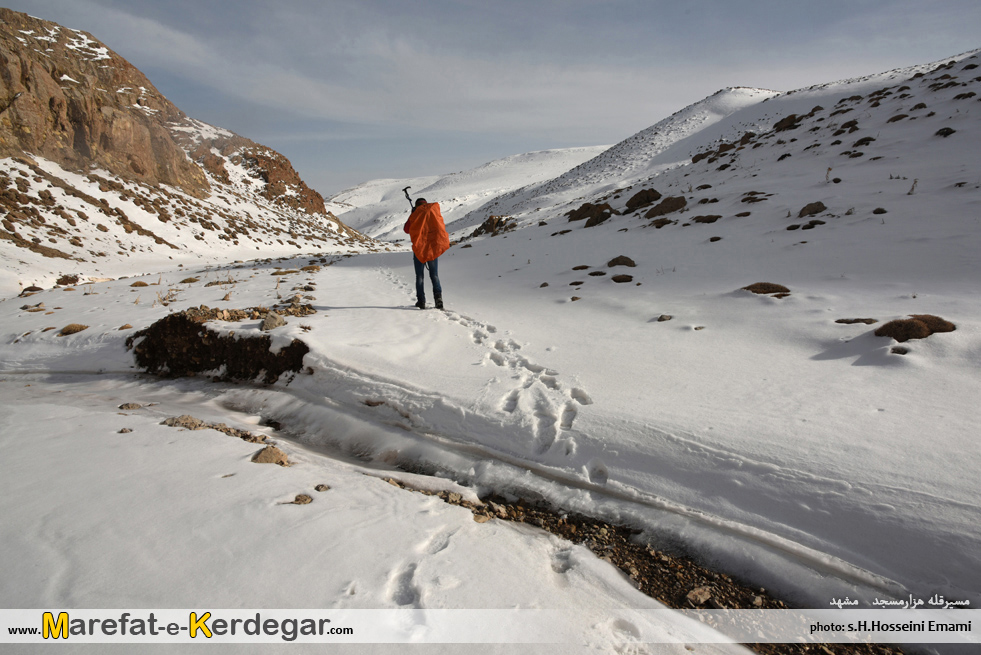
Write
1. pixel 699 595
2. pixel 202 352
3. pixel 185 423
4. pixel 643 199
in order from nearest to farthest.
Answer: pixel 699 595
pixel 185 423
pixel 202 352
pixel 643 199

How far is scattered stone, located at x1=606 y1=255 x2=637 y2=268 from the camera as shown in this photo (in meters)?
7.68

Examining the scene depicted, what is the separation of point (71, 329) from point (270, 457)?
4926 mm

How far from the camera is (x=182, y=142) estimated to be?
27406 millimetres

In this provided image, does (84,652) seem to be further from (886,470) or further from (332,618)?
(886,470)

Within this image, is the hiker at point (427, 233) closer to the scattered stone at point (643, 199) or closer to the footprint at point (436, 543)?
the footprint at point (436, 543)

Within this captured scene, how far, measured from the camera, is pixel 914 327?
3.56 metres

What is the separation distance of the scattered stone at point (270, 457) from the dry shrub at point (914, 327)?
16.2ft

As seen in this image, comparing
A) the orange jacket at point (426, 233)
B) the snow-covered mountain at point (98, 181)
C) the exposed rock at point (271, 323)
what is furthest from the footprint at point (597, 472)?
the snow-covered mountain at point (98, 181)

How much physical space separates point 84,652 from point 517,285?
23.2 ft

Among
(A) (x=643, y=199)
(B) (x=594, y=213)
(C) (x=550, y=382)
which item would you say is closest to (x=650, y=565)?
(C) (x=550, y=382)

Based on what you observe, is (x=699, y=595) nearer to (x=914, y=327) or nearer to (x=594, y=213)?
(x=914, y=327)

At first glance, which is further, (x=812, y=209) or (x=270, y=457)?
(x=812, y=209)

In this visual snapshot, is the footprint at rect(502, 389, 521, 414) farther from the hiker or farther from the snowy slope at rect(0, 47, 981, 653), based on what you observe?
the hiker

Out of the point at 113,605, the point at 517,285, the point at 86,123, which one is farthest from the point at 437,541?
the point at 86,123
